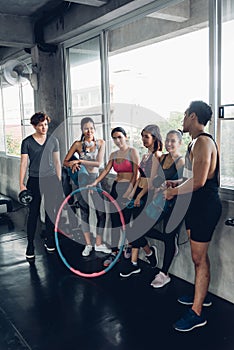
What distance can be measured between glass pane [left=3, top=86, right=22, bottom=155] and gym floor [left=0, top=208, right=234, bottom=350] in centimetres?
367

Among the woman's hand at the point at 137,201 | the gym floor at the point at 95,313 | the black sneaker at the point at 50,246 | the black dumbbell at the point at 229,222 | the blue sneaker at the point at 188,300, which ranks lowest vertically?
the gym floor at the point at 95,313

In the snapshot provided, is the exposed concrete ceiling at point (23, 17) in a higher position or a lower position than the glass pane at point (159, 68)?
higher

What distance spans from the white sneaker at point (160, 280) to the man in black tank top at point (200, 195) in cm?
63

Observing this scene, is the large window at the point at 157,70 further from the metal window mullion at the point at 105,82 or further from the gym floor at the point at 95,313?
the gym floor at the point at 95,313

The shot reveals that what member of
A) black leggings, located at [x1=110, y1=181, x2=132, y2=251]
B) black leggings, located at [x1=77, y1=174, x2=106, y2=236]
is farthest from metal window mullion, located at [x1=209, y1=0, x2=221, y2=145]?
black leggings, located at [x1=77, y1=174, x2=106, y2=236]

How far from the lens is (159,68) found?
362 cm

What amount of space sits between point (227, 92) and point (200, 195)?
0.93 m

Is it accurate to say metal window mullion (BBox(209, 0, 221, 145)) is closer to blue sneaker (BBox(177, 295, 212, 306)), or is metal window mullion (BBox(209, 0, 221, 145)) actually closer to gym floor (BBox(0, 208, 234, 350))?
blue sneaker (BBox(177, 295, 212, 306))

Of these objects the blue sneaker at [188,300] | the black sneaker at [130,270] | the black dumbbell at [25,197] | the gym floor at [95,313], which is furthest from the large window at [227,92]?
the black dumbbell at [25,197]

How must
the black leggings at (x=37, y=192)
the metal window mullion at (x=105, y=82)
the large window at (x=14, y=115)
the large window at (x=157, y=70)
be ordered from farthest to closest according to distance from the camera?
the large window at (x=14, y=115)
the metal window mullion at (x=105, y=82)
the black leggings at (x=37, y=192)
the large window at (x=157, y=70)

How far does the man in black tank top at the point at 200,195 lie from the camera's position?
2.39 m

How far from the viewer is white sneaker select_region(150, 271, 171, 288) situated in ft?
10.6

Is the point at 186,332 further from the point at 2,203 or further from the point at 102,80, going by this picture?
the point at 2,203

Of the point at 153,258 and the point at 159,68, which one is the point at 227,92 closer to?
the point at 159,68
